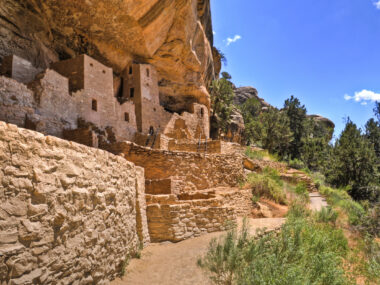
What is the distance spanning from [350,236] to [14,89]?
12038 millimetres

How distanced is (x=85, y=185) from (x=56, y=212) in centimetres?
63

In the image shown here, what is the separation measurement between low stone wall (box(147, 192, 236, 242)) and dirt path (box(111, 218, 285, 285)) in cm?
24

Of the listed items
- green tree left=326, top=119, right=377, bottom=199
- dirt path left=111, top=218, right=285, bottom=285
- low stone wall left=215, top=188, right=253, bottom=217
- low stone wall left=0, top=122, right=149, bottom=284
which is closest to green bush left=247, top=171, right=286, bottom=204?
low stone wall left=215, top=188, right=253, bottom=217

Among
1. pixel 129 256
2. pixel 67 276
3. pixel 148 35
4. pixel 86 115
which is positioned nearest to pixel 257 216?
pixel 129 256

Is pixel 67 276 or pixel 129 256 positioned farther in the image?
pixel 129 256

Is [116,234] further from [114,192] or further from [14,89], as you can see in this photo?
[14,89]

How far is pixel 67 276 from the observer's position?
10.2ft

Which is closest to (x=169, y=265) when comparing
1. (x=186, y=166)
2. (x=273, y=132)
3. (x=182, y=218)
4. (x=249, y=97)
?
(x=182, y=218)

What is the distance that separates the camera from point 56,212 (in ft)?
9.86

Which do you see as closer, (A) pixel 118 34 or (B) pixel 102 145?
(B) pixel 102 145

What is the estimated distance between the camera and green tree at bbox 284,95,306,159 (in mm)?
30656

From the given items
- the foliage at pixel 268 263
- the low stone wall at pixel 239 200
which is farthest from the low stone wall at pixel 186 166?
the foliage at pixel 268 263

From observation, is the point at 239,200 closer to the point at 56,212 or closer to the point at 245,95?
the point at 56,212

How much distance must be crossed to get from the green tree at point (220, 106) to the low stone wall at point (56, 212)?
20.8m
